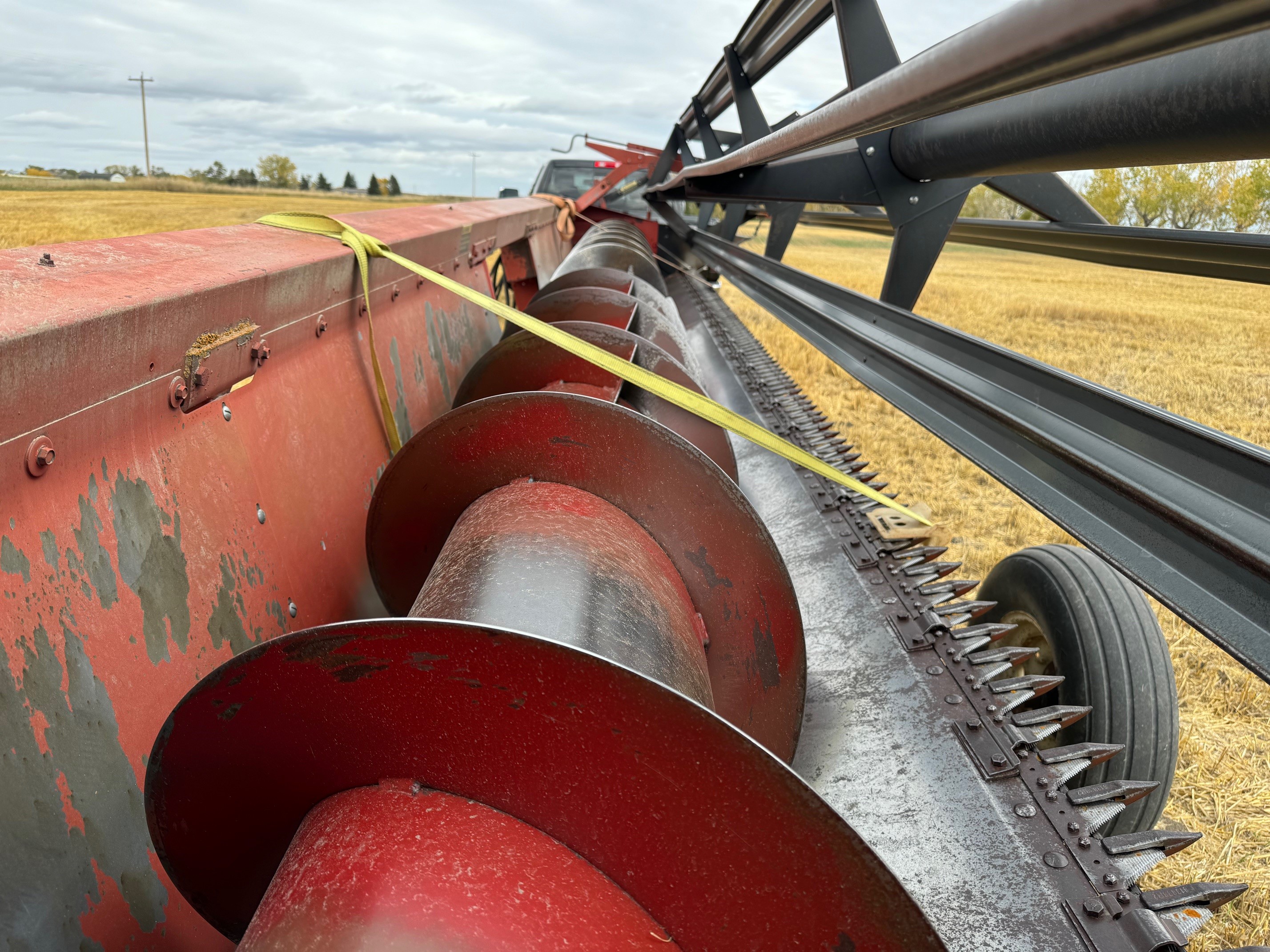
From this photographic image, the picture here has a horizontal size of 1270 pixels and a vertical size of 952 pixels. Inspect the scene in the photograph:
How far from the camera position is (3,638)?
2.78 feet

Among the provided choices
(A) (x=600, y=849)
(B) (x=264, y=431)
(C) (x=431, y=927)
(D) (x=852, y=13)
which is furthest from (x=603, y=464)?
(D) (x=852, y=13)

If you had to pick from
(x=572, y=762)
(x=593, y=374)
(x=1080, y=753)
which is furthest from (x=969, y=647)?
(x=572, y=762)

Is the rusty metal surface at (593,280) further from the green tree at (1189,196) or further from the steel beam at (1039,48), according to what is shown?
the steel beam at (1039,48)

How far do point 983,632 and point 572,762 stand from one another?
1.22 meters

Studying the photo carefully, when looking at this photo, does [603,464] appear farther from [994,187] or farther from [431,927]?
[994,187]

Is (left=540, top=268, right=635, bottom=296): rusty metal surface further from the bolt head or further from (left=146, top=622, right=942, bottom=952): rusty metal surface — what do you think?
(left=146, top=622, right=942, bottom=952): rusty metal surface

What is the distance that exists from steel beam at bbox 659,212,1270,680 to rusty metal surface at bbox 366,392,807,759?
1.31ft

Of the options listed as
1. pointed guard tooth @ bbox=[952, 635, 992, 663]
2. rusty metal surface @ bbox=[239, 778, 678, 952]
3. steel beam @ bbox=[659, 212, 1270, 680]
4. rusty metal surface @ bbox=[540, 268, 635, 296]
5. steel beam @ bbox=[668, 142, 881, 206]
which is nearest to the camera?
rusty metal surface @ bbox=[239, 778, 678, 952]

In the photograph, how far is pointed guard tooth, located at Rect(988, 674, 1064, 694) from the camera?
1613 mm

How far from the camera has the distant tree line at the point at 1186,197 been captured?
1.54 m

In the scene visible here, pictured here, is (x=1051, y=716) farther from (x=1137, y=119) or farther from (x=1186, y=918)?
(x=1137, y=119)

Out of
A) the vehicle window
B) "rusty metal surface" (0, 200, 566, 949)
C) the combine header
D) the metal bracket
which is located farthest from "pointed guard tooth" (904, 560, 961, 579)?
the vehicle window

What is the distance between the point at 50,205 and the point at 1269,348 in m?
2.42

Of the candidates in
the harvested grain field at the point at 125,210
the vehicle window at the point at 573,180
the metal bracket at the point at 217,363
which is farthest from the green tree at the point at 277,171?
the vehicle window at the point at 573,180
